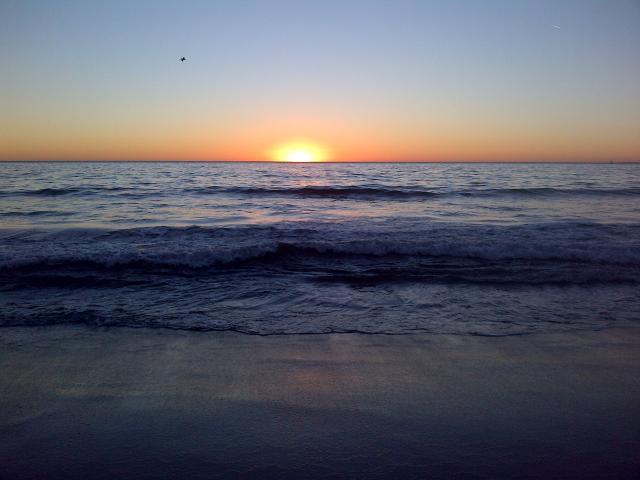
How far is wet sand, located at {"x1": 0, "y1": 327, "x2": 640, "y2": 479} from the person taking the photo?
2.48 meters

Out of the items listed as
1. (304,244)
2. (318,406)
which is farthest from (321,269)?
(318,406)

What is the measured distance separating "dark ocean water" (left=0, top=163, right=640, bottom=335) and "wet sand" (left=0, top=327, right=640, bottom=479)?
2.02 ft

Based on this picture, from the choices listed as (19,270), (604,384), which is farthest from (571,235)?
(19,270)

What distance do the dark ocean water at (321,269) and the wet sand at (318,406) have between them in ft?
2.02

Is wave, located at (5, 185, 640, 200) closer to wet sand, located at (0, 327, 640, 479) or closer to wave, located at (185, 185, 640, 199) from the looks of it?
wave, located at (185, 185, 640, 199)

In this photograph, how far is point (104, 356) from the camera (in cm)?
399

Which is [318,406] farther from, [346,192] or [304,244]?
[346,192]

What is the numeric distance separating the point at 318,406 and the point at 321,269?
16.9ft

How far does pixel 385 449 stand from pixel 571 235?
1089 cm

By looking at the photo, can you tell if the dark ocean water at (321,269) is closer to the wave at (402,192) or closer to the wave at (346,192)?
the wave at (346,192)

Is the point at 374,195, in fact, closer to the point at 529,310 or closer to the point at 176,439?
the point at 529,310

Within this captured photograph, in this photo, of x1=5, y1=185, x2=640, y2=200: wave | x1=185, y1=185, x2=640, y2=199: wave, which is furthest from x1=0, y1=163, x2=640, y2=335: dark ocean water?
x1=185, y1=185, x2=640, y2=199: wave

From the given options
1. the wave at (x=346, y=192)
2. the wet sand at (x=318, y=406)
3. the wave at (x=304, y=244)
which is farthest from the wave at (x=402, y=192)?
the wet sand at (x=318, y=406)

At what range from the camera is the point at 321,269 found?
8219 mm
